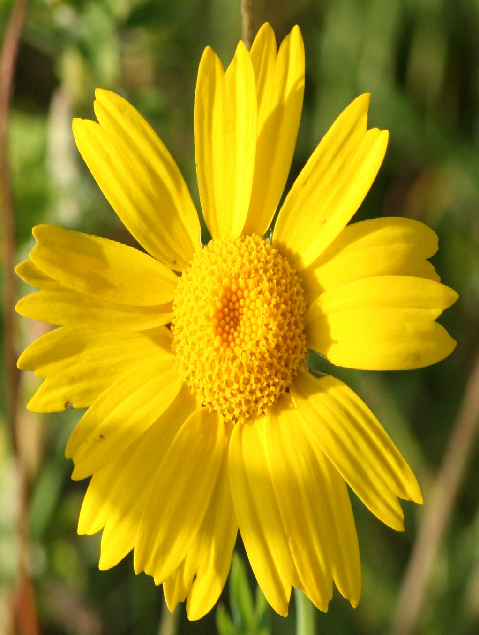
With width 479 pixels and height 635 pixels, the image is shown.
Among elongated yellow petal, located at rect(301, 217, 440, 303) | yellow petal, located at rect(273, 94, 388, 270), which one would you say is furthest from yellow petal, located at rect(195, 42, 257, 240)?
elongated yellow petal, located at rect(301, 217, 440, 303)

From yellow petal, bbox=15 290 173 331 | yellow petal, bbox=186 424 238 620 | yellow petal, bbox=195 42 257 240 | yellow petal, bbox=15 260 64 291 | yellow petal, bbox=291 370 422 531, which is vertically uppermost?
yellow petal, bbox=195 42 257 240

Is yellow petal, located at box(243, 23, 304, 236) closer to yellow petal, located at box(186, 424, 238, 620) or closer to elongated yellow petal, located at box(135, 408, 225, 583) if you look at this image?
elongated yellow petal, located at box(135, 408, 225, 583)

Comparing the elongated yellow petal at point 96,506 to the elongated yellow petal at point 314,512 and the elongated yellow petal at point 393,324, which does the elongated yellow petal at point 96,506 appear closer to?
the elongated yellow petal at point 314,512

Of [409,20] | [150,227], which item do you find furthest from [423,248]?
[409,20]

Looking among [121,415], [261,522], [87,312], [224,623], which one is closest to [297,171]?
[87,312]

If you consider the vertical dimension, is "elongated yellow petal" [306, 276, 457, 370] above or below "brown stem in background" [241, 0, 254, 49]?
below

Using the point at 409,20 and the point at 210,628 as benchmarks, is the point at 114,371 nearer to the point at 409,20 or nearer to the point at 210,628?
the point at 210,628
